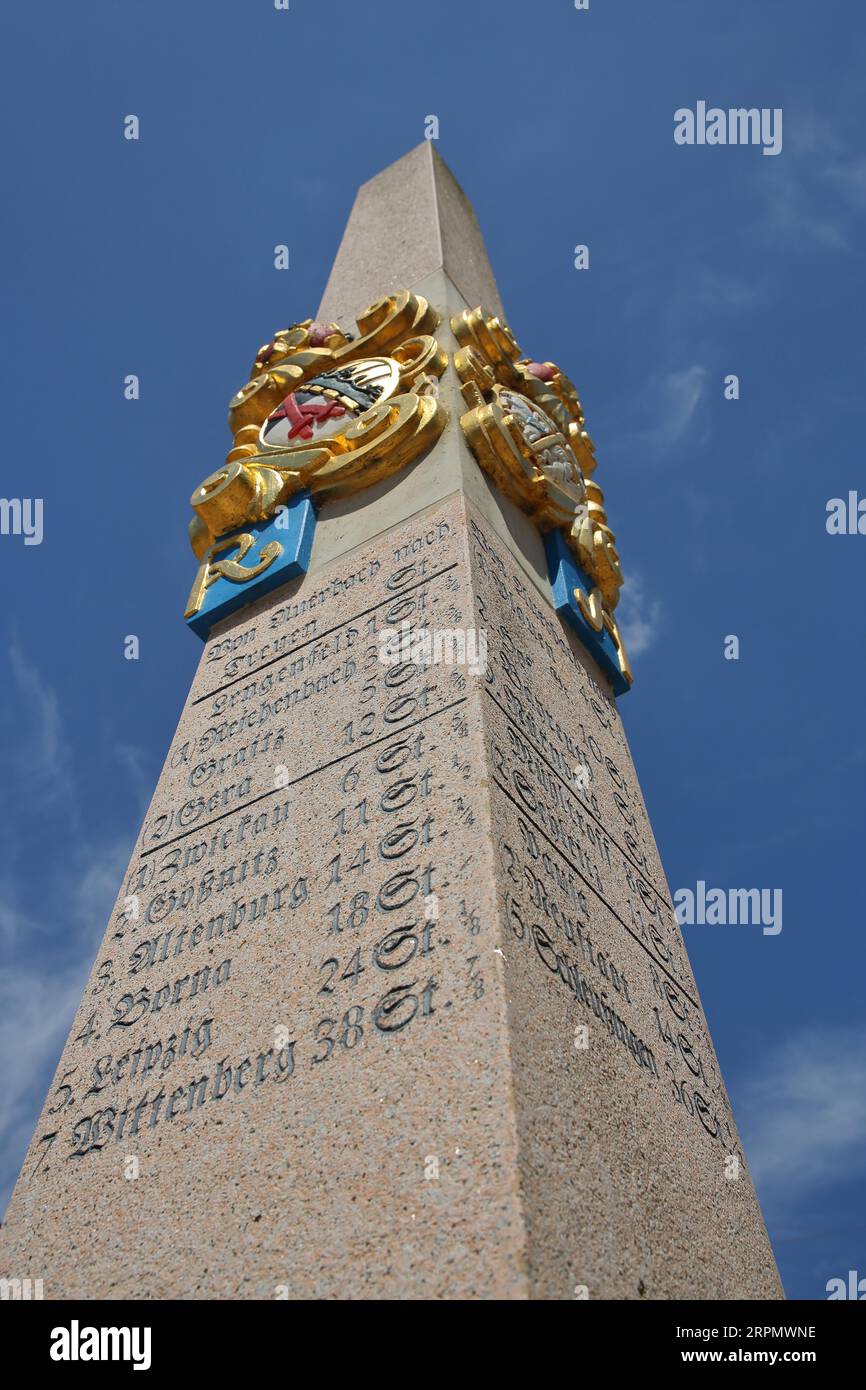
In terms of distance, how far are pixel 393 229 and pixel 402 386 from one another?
3.78 m

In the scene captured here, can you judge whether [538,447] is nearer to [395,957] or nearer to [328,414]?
[328,414]

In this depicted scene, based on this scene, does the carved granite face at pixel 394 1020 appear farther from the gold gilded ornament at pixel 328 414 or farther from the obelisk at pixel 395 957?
the gold gilded ornament at pixel 328 414

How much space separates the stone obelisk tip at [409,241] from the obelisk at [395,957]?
2883 mm

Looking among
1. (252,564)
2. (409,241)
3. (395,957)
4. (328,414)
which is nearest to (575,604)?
(252,564)

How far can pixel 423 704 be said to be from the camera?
4742 millimetres

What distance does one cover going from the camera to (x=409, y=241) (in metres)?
10.1

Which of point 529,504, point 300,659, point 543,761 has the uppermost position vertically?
point 529,504

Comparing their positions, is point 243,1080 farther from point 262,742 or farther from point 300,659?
point 300,659

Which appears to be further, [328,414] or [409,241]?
[409,241]

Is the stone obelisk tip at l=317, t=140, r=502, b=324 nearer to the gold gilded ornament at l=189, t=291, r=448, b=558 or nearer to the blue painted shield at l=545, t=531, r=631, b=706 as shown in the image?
the gold gilded ornament at l=189, t=291, r=448, b=558

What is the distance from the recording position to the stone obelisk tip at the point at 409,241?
31.7 ft

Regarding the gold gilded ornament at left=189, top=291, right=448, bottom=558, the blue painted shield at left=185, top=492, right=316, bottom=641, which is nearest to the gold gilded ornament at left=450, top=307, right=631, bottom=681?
the gold gilded ornament at left=189, top=291, right=448, bottom=558

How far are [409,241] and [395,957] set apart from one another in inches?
312
